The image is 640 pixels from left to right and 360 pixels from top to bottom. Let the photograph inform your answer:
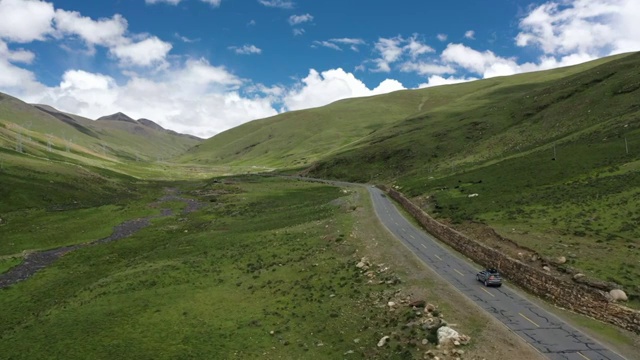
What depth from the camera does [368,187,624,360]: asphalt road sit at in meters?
25.5

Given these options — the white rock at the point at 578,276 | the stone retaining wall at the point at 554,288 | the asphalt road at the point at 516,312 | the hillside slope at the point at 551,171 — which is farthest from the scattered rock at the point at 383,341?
the hillside slope at the point at 551,171

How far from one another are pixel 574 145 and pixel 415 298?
68.4 m

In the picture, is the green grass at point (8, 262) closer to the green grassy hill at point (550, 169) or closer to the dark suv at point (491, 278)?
the dark suv at point (491, 278)

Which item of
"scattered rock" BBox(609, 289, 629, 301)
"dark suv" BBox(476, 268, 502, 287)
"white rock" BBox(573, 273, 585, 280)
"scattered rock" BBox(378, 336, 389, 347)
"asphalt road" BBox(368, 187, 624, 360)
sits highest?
"white rock" BBox(573, 273, 585, 280)

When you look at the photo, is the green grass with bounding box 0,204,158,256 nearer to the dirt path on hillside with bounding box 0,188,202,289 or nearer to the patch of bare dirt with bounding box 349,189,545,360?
the dirt path on hillside with bounding box 0,188,202,289

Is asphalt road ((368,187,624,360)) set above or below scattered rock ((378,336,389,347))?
above

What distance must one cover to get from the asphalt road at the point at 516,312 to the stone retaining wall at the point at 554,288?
1562 mm

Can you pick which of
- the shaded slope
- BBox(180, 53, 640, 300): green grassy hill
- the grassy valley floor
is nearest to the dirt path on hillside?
the grassy valley floor

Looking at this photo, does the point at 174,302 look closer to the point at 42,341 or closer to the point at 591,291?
the point at 42,341

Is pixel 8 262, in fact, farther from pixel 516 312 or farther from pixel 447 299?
pixel 516 312

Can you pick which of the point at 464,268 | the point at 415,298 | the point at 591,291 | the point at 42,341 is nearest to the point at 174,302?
the point at 42,341

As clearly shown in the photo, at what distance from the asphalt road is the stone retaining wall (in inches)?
61.5

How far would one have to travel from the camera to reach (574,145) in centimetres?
8362

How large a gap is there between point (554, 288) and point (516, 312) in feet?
15.1
